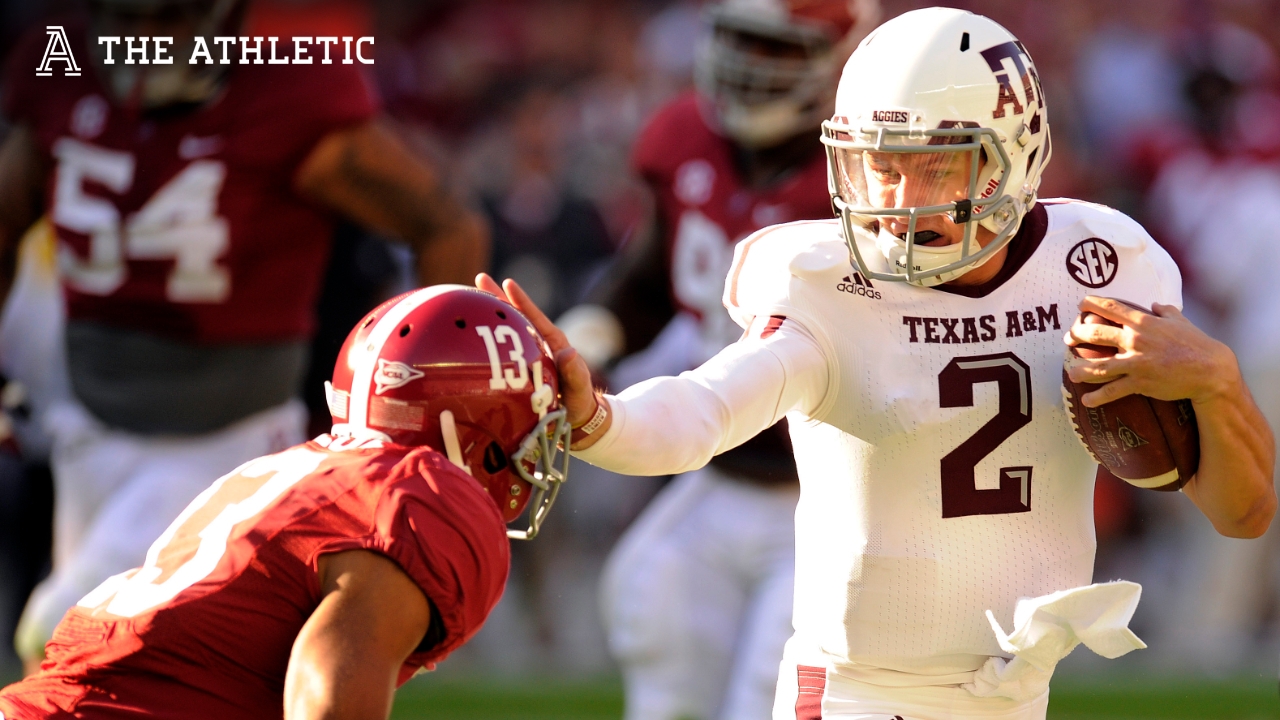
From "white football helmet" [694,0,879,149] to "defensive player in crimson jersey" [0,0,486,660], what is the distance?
2.61 feet

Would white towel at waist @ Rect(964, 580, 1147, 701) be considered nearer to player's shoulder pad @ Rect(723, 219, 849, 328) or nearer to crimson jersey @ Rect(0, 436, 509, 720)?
player's shoulder pad @ Rect(723, 219, 849, 328)

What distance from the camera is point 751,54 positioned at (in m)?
4.79

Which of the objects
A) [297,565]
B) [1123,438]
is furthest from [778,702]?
[297,565]

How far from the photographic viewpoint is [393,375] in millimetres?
2375

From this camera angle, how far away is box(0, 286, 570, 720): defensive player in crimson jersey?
209 cm

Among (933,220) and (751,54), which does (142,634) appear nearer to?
(933,220)

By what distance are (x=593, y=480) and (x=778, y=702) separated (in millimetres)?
4675

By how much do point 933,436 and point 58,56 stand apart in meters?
3.16

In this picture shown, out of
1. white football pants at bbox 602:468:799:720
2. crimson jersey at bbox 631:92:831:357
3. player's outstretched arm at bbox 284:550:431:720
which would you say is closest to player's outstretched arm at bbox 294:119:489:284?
crimson jersey at bbox 631:92:831:357

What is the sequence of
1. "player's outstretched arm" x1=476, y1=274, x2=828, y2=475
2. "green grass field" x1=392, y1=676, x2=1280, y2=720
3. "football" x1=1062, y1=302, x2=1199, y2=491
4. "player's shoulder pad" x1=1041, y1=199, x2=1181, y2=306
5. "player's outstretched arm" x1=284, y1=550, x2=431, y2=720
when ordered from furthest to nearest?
1. "green grass field" x1=392, y1=676, x2=1280, y2=720
2. "player's shoulder pad" x1=1041, y1=199, x2=1181, y2=306
3. "football" x1=1062, y1=302, x2=1199, y2=491
4. "player's outstretched arm" x1=476, y1=274, x2=828, y2=475
5. "player's outstretched arm" x1=284, y1=550, x2=431, y2=720

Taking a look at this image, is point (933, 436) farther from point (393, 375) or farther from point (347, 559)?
point (347, 559)

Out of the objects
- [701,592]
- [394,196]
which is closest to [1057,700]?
[701,592]

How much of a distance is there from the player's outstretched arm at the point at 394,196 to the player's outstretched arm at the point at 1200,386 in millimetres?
2418

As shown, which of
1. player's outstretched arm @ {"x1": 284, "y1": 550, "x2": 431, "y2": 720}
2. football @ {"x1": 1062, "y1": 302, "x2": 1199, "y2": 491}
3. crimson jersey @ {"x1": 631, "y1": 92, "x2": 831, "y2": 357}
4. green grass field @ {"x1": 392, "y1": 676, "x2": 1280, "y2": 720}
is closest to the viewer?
player's outstretched arm @ {"x1": 284, "y1": 550, "x2": 431, "y2": 720}
